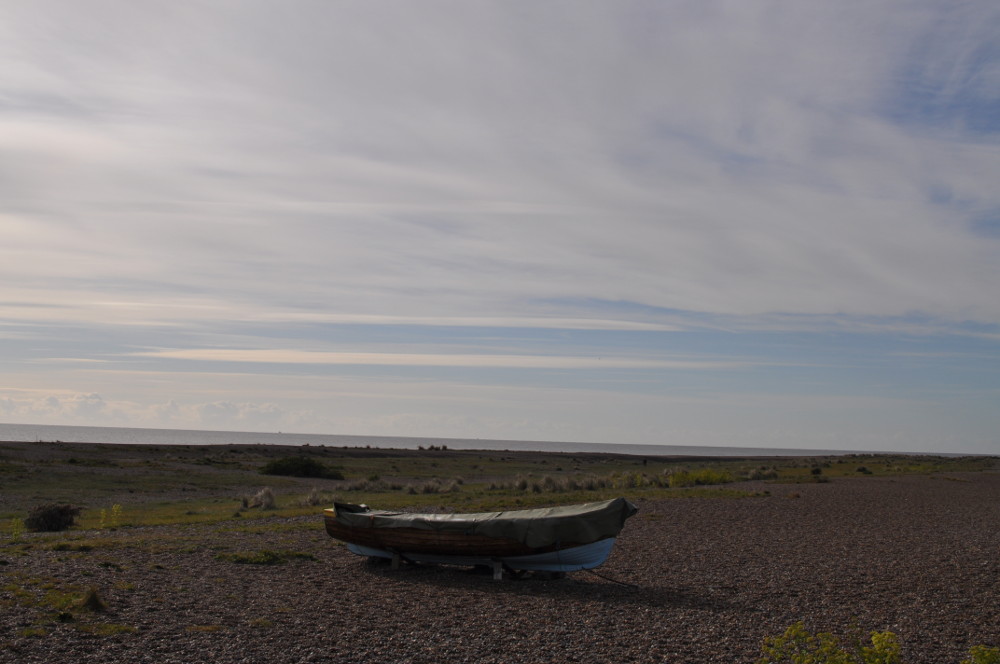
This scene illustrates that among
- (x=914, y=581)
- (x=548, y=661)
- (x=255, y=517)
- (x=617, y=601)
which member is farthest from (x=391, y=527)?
(x=255, y=517)

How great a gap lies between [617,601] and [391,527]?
175 inches

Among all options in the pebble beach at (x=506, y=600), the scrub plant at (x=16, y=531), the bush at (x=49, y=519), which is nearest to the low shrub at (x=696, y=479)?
the pebble beach at (x=506, y=600)

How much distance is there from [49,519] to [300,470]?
31.5 meters

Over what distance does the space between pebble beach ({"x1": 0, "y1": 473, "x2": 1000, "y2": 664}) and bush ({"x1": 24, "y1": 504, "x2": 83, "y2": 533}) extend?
7.64 feet

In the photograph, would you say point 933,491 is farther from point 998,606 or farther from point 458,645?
point 458,645

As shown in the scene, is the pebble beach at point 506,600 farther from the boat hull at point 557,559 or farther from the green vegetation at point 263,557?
the boat hull at point 557,559

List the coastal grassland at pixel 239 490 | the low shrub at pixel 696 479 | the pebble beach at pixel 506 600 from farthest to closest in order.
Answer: the low shrub at pixel 696 479
the coastal grassland at pixel 239 490
the pebble beach at pixel 506 600

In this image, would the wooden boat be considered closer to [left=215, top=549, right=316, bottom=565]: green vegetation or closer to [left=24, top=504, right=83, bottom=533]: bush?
[left=215, top=549, right=316, bottom=565]: green vegetation

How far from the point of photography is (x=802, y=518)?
75.7 feet

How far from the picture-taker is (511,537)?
13516 mm

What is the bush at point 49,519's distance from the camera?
20938 millimetres

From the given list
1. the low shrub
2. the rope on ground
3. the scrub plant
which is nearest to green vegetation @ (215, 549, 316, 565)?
the scrub plant

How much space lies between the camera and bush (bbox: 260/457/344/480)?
51906mm

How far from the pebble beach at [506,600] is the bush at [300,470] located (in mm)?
32473
